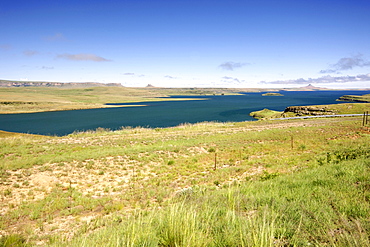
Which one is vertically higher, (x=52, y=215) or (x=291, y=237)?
(x=291, y=237)

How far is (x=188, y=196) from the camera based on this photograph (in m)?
8.32

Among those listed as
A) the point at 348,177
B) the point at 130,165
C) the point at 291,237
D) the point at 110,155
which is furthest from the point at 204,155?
the point at 291,237

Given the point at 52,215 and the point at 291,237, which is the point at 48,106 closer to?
the point at 52,215

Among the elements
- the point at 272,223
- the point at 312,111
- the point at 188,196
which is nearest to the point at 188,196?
the point at 188,196

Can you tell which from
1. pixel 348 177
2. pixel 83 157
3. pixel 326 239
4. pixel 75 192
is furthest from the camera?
pixel 83 157

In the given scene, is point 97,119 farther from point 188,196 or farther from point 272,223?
point 272,223

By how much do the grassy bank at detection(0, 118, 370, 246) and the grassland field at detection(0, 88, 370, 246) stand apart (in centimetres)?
4

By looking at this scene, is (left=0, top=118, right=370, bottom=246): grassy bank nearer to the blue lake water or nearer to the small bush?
the small bush

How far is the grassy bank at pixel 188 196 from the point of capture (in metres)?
4.07

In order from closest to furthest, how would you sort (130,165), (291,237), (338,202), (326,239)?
(326,239), (291,237), (338,202), (130,165)

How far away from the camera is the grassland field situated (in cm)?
406

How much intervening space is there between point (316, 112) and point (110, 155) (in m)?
56.6

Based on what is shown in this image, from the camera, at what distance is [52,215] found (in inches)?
342

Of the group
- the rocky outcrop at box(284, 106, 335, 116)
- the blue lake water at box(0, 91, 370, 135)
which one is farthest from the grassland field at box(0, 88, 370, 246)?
the rocky outcrop at box(284, 106, 335, 116)
